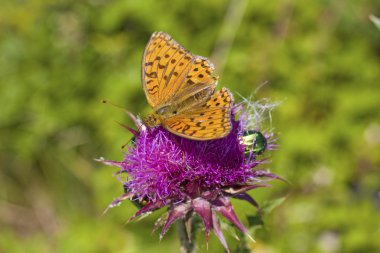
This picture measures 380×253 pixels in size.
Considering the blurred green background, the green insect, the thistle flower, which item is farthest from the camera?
the blurred green background

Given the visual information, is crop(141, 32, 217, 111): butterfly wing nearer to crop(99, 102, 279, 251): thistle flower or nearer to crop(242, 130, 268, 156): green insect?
crop(99, 102, 279, 251): thistle flower

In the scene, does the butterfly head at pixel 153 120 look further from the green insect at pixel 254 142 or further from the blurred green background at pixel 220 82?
the blurred green background at pixel 220 82

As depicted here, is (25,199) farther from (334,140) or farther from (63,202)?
(334,140)

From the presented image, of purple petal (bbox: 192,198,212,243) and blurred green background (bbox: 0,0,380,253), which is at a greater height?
blurred green background (bbox: 0,0,380,253)

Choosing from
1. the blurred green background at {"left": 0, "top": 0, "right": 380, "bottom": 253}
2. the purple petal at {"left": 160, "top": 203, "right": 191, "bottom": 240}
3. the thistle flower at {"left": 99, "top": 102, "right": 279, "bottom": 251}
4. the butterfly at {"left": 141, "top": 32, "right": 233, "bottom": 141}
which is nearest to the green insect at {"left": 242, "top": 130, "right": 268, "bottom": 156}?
the thistle flower at {"left": 99, "top": 102, "right": 279, "bottom": 251}

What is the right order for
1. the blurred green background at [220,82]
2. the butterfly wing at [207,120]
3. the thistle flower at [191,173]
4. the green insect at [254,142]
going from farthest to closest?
the blurred green background at [220,82] → the green insect at [254,142] → the thistle flower at [191,173] → the butterfly wing at [207,120]

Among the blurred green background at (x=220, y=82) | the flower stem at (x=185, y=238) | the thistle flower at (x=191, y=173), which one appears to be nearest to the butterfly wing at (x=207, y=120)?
the thistle flower at (x=191, y=173)

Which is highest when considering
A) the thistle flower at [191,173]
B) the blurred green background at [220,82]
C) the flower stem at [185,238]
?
the blurred green background at [220,82]
